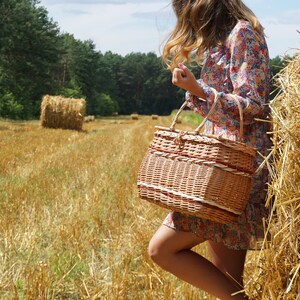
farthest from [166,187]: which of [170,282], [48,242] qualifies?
[48,242]

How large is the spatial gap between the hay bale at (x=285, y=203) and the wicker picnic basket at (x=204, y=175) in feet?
0.42

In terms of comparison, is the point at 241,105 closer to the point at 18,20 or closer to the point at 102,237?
the point at 102,237

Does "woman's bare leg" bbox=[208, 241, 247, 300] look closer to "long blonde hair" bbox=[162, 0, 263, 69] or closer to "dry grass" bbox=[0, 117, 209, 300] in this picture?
"dry grass" bbox=[0, 117, 209, 300]

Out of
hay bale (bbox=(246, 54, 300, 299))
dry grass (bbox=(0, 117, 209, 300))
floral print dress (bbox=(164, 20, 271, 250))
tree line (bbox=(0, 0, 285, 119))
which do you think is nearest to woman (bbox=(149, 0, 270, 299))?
floral print dress (bbox=(164, 20, 271, 250))

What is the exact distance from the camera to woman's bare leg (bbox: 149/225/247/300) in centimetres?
249

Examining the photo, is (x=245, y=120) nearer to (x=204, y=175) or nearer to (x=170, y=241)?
(x=204, y=175)

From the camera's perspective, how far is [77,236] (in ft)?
14.2

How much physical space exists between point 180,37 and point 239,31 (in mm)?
324

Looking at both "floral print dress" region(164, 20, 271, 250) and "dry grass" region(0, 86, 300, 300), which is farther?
"floral print dress" region(164, 20, 271, 250)

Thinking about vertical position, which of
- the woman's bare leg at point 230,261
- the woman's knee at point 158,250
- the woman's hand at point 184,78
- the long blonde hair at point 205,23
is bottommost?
the woman's bare leg at point 230,261

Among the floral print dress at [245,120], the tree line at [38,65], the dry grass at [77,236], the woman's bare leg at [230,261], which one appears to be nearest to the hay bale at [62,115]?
the tree line at [38,65]

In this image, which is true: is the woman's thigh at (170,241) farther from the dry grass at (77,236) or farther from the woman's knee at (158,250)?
the dry grass at (77,236)

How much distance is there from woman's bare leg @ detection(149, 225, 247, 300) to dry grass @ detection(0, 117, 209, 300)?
26.4 inches

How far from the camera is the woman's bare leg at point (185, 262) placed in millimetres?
2494
